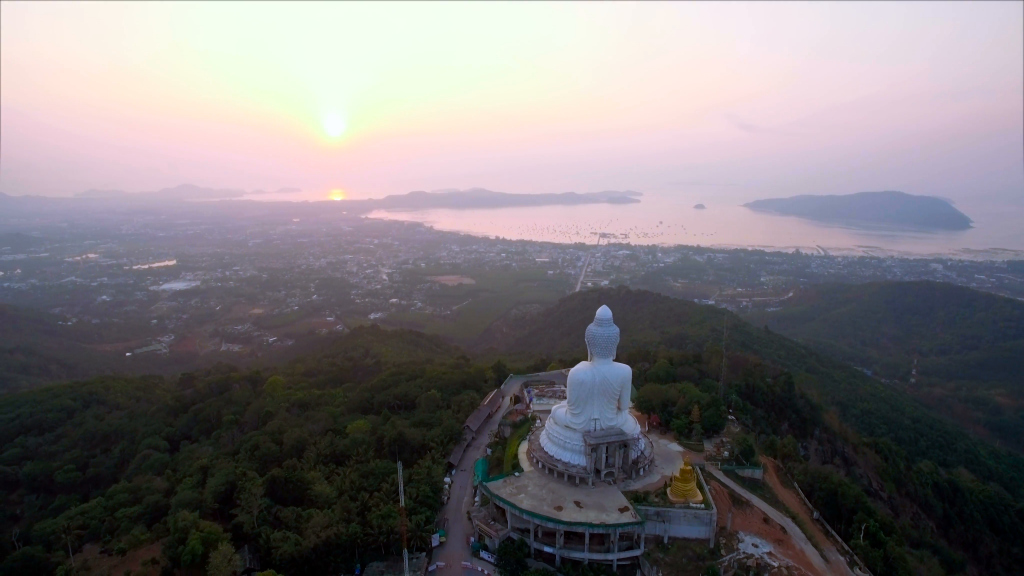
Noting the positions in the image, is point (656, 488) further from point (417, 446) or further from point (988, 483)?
point (988, 483)

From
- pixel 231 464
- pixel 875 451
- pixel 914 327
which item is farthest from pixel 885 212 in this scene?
pixel 231 464

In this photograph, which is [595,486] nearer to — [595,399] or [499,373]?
[595,399]

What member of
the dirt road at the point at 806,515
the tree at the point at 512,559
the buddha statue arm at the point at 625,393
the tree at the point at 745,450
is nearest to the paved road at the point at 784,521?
the dirt road at the point at 806,515

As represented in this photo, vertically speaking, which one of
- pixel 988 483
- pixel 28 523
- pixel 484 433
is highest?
pixel 484 433

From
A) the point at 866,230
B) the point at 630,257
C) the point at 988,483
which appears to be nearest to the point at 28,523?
the point at 988,483

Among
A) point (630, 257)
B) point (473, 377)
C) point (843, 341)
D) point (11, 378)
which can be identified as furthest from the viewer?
point (630, 257)
